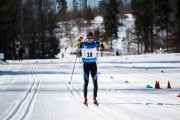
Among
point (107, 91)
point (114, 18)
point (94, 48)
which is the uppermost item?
point (114, 18)

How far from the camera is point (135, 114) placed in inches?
392

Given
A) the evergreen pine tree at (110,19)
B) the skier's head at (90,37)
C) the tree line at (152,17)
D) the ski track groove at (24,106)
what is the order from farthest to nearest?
the evergreen pine tree at (110,19), the tree line at (152,17), the skier's head at (90,37), the ski track groove at (24,106)

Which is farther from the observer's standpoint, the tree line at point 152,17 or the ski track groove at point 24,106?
the tree line at point 152,17

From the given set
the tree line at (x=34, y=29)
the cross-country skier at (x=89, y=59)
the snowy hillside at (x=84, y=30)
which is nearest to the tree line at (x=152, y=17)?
the tree line at (x=34, y=29)

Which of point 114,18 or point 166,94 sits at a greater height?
point 114,18

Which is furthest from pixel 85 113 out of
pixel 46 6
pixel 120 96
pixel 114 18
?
pixel 46 6

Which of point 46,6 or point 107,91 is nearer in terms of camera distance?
point 107,91

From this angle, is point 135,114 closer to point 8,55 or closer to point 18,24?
point 8,55

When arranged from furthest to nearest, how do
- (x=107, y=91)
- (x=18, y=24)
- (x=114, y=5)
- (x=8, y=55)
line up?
(x=114, y=5) < (x=18, y=24) < (x=8, y=55) < (x=107, y=91)

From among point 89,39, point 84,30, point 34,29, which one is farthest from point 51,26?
point 89,39

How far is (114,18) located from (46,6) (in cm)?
1609

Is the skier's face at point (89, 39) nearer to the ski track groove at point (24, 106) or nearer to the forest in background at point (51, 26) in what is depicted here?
the ski track groove at point (24, 106)

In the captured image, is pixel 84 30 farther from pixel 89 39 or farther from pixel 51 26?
pixel 89 39

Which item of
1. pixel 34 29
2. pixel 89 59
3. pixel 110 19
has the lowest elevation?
pixel 89 59
